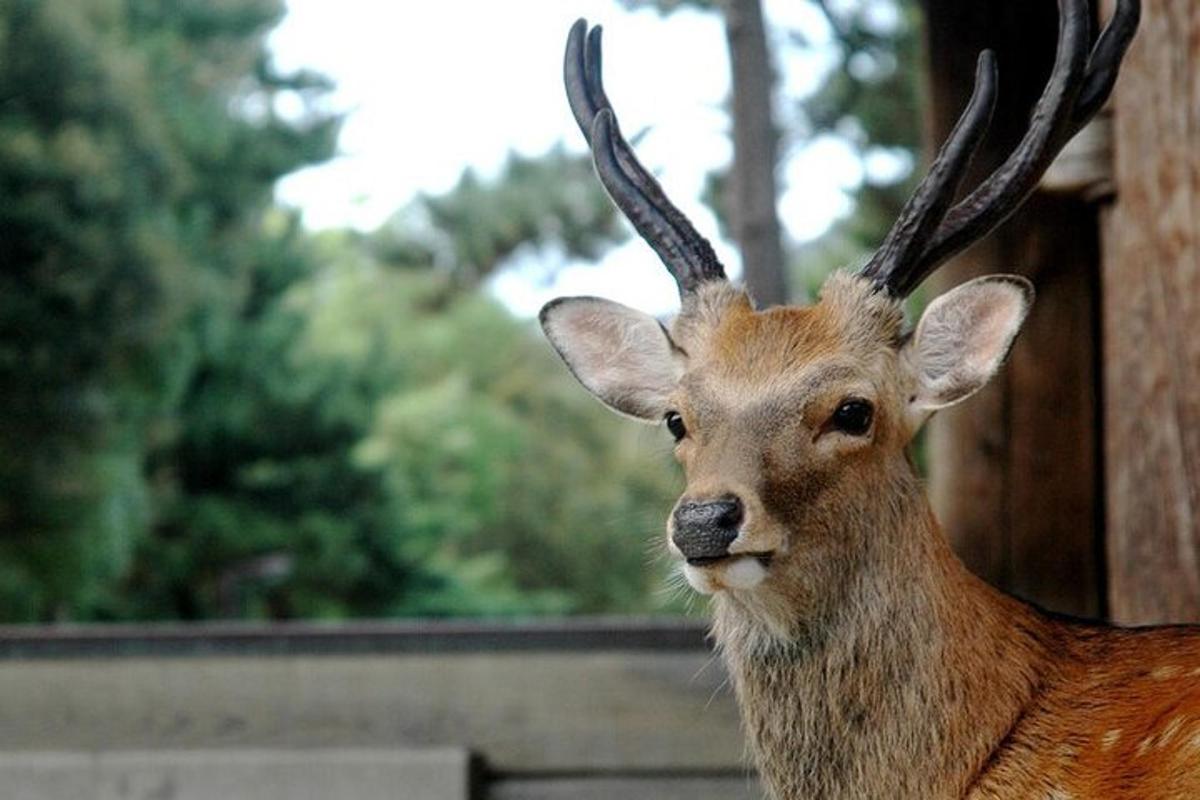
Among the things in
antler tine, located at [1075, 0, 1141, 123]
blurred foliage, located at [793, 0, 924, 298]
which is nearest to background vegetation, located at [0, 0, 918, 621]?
blurred foliage, located at [793, 0, 924, 298]

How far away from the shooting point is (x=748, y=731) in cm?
357

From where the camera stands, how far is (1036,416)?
574 cm

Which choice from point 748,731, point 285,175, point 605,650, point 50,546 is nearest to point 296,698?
point 605,650

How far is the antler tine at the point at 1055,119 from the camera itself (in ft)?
11.1

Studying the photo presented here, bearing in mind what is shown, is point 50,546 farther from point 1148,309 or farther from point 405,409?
point 405,409

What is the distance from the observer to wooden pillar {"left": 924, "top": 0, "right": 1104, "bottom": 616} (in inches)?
225

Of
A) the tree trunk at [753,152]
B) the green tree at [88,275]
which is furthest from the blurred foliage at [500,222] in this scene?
the tree trunk at [753,152]

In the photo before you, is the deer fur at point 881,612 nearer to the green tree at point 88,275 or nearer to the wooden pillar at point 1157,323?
the wooden pillar at point 1157,323

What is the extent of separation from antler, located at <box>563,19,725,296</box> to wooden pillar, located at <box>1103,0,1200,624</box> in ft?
4.16

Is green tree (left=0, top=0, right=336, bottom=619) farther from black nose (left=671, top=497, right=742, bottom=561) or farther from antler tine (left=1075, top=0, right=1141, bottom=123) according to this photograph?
black nose (left=671, top=497, right=742, bottom=561)

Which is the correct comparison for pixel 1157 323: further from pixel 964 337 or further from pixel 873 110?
pixel 873 110

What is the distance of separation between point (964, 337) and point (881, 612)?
56 cm

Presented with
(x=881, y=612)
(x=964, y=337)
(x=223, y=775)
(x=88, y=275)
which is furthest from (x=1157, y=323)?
(x=88, y=275)

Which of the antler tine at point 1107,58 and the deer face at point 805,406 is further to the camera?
the antler tine at point 1107,58
